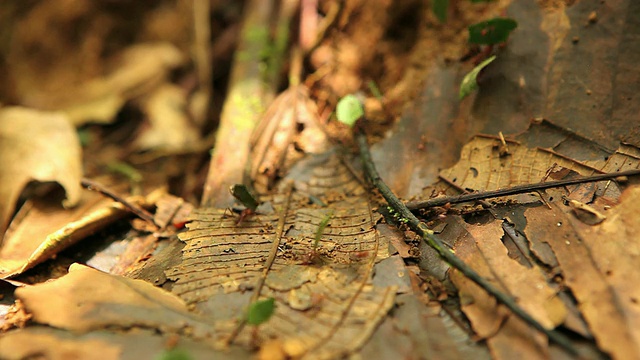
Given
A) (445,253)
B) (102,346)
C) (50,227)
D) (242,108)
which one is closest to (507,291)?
(445,253)

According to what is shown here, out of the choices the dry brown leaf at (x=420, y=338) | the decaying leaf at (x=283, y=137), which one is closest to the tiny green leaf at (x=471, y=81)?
the decaying leaf at (x=283, y=137)

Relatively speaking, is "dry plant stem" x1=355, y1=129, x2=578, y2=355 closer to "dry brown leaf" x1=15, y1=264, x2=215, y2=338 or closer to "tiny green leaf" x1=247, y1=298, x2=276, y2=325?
"tiny green leaf" x1=247, y1=298, x2=276, y2=325

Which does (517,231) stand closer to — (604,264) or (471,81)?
(604,264)

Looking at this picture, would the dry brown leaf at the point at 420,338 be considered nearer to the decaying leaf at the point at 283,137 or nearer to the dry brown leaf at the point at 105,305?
the dry brown leaf at the point at 105,305

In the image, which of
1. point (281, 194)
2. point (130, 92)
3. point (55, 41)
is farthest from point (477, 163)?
point (55, 41)

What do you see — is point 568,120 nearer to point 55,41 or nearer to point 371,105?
point 371,105
